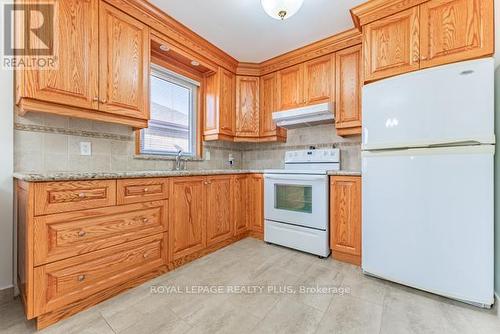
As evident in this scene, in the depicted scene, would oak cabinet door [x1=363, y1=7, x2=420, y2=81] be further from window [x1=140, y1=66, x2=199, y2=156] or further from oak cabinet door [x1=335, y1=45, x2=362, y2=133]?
window [x1=140, y1=66, x2=199, y2=156]

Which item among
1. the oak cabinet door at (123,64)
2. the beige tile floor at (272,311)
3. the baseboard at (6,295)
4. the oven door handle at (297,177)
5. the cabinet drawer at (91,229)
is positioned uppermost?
the oak cabinet door at (123,64)

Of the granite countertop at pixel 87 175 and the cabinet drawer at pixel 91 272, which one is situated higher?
the granite countertop at pixel 87 175

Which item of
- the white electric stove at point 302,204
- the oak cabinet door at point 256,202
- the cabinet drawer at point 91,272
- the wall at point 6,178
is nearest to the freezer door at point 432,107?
the white electric stove at point 302,204

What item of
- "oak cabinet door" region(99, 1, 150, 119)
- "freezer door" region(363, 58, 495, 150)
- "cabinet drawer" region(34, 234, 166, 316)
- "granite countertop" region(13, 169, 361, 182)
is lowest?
"cabinet drawer" region(34, 234, 166, 316)

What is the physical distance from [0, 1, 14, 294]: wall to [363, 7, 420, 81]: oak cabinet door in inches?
109

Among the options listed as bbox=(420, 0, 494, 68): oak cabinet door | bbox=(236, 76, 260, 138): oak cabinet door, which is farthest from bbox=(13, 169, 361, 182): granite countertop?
bbox=(236, 76, 260, 138): oak cabinet door

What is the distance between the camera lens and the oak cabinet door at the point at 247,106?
3.13m

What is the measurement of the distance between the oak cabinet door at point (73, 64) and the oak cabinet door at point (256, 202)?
1830 millimetres

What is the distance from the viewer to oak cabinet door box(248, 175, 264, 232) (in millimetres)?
2789

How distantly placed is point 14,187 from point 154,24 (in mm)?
1739

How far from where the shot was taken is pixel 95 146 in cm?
193

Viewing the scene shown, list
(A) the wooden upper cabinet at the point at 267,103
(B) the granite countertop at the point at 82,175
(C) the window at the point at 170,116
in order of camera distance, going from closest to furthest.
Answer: (B) the granite countertop at the point at 82,175 → (C) the window at the point at 170,116 → (A) the wooden upper cabinet at the point at 267,103

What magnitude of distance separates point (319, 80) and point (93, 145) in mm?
2488

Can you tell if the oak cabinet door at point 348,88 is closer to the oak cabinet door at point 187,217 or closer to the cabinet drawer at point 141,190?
the oak cabinet door at point 187,217
